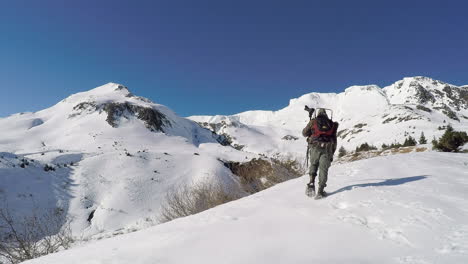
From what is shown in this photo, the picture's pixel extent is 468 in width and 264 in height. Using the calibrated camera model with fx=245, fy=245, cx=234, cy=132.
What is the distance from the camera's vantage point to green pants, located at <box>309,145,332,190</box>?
577cm

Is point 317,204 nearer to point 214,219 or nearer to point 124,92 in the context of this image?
point 214,219

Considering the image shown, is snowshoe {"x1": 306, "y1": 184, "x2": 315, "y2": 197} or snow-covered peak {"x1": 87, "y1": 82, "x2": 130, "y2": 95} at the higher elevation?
snow-covered peak {"x1": 87, "y1": 82, "x2": 130, "y2": 95}

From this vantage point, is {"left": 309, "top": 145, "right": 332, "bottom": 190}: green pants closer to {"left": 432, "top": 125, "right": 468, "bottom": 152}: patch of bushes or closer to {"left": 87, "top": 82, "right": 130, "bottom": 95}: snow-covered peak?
{"left": 432, "top": 125, "right": 468, "bottom": 152}: patch of bushes

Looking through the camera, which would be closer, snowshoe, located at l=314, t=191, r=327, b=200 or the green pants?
snowshoe, located at l=314, t=191, r=327, b=200

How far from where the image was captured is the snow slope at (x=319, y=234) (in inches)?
112

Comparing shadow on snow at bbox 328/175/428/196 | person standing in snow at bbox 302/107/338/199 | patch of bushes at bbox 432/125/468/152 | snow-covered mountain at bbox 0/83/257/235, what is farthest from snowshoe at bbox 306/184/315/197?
patch of bushes at bbox 432/125/468/152

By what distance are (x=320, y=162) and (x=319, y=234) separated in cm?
280

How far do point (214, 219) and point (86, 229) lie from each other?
18.3m

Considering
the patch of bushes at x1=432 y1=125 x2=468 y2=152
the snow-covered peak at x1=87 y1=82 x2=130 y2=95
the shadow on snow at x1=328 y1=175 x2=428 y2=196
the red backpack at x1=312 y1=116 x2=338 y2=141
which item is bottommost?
the shadow on snow at x1=328 y1=175 x2=428 y2=196

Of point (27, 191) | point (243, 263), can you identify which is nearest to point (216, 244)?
point (243, 263)

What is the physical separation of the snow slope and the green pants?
1.71 feet

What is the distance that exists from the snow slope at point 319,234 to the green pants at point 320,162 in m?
0.52

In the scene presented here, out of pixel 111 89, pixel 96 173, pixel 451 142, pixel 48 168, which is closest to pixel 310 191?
pixel 451 142

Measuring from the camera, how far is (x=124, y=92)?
8469 centimetres
